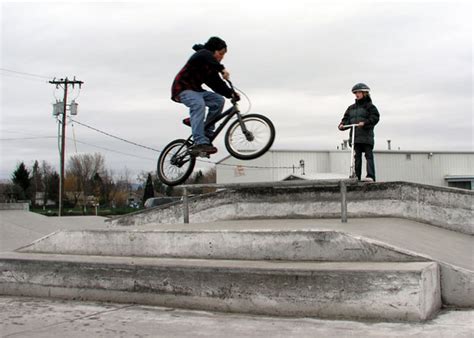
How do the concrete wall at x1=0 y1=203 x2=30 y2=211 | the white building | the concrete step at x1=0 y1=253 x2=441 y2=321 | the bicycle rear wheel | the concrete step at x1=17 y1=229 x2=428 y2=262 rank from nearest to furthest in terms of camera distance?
the concrete step at x1=0 y1=253 x2=441 y2=321
the concrete step at x1=17 y1=229 x2=428 y2=262
the bicycle rear wheel
the concrete wall at x1=0 y1=203 x2=30 y2=211
the white building

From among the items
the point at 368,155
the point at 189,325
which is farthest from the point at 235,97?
the point at 189,325

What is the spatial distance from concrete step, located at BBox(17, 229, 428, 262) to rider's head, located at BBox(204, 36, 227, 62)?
2718mm

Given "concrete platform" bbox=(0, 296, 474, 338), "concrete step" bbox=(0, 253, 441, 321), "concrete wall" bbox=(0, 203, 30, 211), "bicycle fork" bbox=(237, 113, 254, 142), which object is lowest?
"concrete platform" bbox=(0, 296, 474, 338)

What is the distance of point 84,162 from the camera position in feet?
285

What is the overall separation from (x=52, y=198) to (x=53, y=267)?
84.0 metres

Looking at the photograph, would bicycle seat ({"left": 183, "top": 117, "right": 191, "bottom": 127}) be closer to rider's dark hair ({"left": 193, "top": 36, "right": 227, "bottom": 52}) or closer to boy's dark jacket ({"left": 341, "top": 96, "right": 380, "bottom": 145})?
rider's dark hair ({"left": 193, "top": 36, "right": 227, "bottom": 52})

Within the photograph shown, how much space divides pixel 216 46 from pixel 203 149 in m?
1.54

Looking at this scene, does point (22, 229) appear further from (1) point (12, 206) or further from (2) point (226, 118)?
(2) point (226, 118)

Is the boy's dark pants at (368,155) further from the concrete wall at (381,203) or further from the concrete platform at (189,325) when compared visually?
the concrete platform at (189,325)

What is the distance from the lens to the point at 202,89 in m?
7.45

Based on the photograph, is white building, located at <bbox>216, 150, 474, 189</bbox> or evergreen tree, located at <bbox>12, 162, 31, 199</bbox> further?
evergreen tree, located at <bbox>12, 162, 31, 199</bbox>

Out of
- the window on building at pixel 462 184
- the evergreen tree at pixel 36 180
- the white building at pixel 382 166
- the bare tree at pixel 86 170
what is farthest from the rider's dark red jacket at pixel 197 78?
the evergreen tree at pixel 36 180

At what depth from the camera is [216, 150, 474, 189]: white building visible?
4169 centimetres

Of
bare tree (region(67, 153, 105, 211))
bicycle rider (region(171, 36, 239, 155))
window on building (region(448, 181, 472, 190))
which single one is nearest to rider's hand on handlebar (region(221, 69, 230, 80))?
bicycle rider (region(171, 36, 239, 155))
